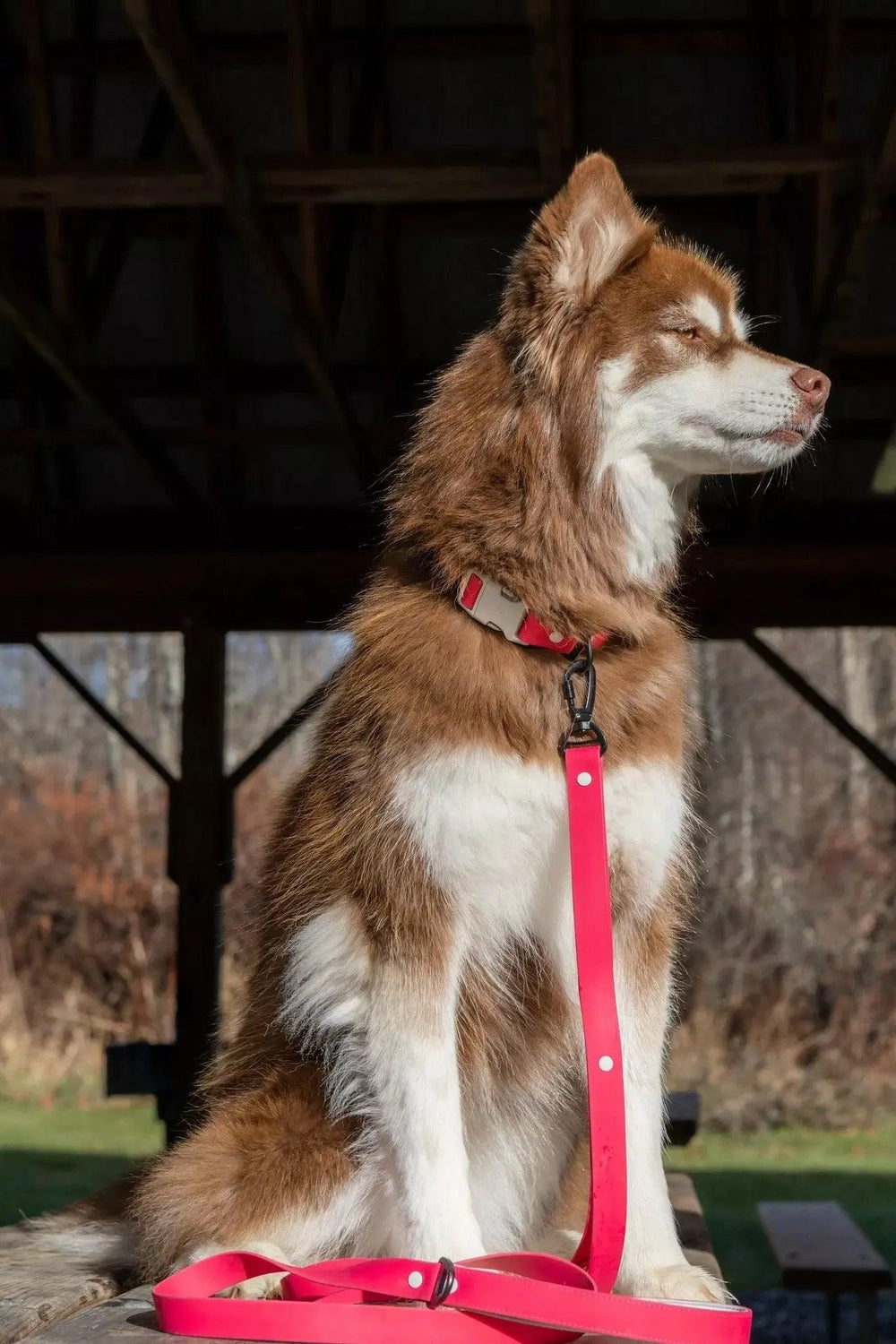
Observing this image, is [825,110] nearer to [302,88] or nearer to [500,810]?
[302,88]

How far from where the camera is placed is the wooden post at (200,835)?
6.55 m

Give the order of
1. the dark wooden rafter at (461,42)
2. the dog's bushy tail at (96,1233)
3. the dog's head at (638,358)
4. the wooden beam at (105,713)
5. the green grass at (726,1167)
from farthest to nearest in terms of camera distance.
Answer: the green grass at (726,1167) → the wooden beam at (105,713) → the dark wooden rafter at (461,42) → the dog's bushy tail at (96,1233) → the dog's head at (638,358)

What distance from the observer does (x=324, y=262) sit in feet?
16.6

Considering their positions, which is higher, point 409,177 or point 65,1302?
point 409,177

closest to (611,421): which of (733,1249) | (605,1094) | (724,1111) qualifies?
(605,1094)

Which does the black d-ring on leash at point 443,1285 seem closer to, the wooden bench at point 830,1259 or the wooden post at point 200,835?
the wooden bench at point 830,1259

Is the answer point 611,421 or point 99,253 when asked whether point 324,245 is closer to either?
point 99,253

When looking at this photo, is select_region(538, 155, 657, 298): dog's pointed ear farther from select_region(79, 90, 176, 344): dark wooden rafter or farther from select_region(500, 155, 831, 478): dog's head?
select_region(79, 90, 176, 344): dark wooden rafter

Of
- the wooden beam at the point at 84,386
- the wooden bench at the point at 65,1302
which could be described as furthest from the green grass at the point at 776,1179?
the wooden bench at the point at 65,1302

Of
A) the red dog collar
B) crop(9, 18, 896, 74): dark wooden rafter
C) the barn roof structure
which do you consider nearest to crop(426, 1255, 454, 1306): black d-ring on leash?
the red dog collar

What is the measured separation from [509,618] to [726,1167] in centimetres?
937

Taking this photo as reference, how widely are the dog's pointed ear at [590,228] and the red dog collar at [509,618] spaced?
1.87 feet

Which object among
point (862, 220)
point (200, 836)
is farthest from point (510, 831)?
point (200, 836)

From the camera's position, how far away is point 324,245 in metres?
4.92
